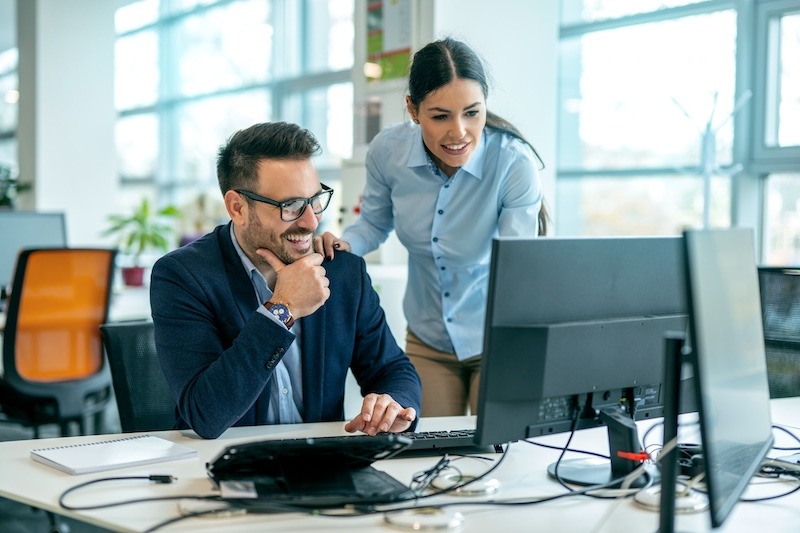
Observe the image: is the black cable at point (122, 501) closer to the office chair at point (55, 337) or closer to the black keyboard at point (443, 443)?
the black keyboard at point (443, 443)

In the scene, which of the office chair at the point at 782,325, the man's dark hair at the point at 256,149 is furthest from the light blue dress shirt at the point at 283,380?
the office chair at the point at 782,325

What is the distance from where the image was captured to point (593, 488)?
4.50ft

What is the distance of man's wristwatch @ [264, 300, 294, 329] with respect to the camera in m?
1.68

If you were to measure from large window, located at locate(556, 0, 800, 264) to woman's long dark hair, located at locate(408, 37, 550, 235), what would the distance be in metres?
1.63

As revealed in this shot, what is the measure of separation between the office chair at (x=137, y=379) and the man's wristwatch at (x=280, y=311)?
1.30 feet

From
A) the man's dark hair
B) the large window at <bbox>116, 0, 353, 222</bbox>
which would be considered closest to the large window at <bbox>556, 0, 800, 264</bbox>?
the large window at <bbox>116, 0, 353, 222</bbox>

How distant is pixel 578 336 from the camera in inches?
52.8

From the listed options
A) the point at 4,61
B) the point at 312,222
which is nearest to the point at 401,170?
the point at 312,222

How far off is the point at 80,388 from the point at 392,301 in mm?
1334

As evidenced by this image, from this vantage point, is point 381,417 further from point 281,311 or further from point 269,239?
point 269,239

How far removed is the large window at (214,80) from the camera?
20.2 feet

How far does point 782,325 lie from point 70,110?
538cm

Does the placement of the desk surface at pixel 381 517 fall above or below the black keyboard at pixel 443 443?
below

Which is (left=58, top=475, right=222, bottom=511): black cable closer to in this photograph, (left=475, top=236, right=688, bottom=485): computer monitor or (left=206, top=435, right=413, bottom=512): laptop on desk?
(left=206, top=435, right=413, bottom=512): laptop on desk
